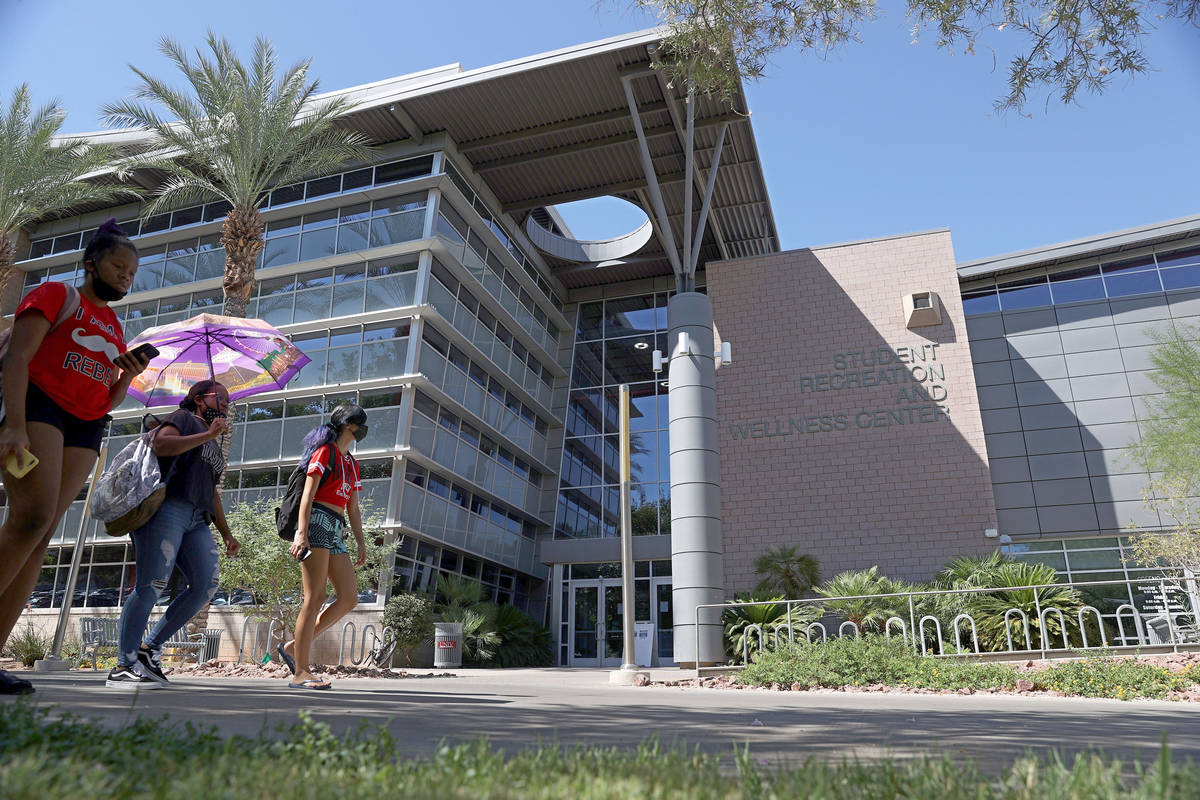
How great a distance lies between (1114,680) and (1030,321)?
21.4 metres

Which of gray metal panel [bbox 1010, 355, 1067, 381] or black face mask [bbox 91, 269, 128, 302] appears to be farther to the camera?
gray metal panel [bbox 1010, 355, 1067, 381]

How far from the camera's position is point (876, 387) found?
2038 cm

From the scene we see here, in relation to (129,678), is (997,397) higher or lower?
higher

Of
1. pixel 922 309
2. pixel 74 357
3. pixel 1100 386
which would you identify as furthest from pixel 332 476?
pixel 1100 386

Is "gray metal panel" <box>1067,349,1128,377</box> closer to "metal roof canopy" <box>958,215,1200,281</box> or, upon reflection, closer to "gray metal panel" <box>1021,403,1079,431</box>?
"gray metal panel" <box>1021,403,1079,431</box>

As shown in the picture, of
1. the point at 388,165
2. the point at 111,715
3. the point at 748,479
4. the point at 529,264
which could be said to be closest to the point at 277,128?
the point at 388,165

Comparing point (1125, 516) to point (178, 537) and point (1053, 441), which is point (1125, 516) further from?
point (178, 537)

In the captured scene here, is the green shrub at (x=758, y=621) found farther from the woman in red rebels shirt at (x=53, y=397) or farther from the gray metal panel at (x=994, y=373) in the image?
the gray metal panel at (x=994, y=373)

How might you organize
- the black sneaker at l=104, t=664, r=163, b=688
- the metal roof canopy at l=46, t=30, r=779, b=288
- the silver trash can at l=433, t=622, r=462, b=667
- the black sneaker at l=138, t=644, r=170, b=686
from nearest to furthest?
the black sneaker at l=104, t=664, r=163, b=688 < the black sneaker at l=138, t=644, r=170, b=686 < the silver trash can at l=433, t=622, r=462, b=667 < the metal roof canopy at l=46, t=30, r=779, b=288

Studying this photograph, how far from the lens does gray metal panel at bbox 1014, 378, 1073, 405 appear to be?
25203 mm

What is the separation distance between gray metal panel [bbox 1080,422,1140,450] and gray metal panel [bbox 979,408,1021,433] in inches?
71.6

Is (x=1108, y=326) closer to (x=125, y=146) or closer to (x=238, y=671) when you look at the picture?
(x=238, y=671)

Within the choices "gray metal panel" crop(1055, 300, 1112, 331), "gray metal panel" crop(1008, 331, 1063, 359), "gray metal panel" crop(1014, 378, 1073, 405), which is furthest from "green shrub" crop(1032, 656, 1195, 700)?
"gray metal panel" crop(1055, 300, 1112, 331)

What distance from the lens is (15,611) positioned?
12.5 ft
